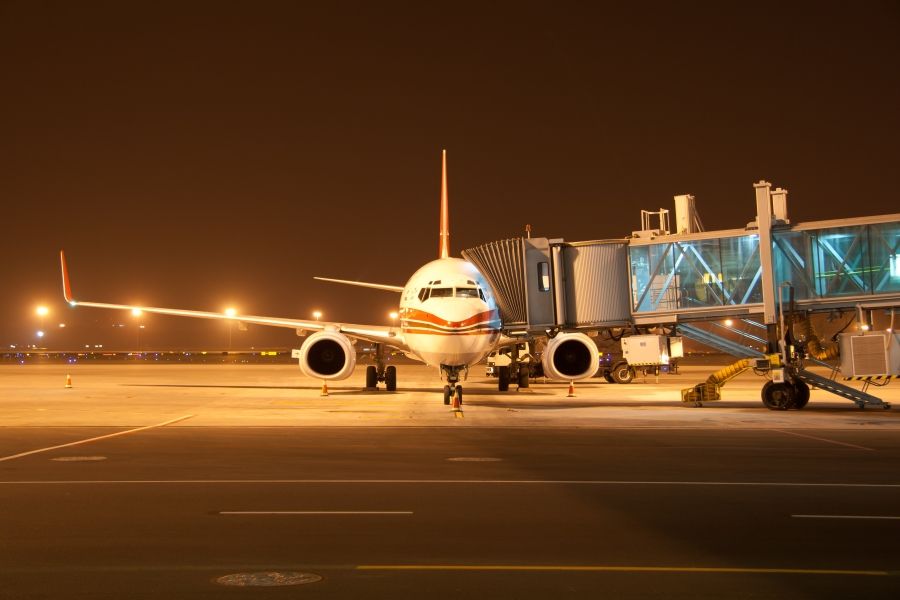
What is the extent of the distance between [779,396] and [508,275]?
10.0 m

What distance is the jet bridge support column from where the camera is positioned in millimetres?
26625

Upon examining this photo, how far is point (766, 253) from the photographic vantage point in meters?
26.8

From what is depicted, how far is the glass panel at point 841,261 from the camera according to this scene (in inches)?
1014

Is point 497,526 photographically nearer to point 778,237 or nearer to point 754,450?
point 754,450

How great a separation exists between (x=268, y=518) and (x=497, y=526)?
226 cm

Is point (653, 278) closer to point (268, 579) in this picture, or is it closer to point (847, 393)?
point (847, 393)

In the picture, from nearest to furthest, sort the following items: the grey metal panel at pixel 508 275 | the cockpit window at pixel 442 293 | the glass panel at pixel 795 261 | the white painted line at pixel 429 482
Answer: the white painted line at pixel 429 482, the glass panel at pixel 795 261, the cockpit window at pixel 442 293, the grey metal panel at pixel 508 275

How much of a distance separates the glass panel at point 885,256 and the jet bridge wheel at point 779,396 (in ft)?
11.0

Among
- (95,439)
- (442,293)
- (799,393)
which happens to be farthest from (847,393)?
(95,439)

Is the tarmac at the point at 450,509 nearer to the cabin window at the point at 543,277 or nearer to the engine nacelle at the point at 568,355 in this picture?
the engine nacelle at the point at 568,355

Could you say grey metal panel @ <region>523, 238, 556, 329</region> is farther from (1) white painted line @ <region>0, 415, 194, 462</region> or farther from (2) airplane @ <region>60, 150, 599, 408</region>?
(1) white painted line @ <region>0, 415, 194, 462</region>

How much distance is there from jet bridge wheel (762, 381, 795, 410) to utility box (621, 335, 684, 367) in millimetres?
3159

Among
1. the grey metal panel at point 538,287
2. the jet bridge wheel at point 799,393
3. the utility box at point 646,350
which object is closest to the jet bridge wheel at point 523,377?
the grey metal panel at point 538,287

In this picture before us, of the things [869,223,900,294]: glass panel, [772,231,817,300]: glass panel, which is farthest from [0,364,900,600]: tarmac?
[772,231,817,300]: glass panel
